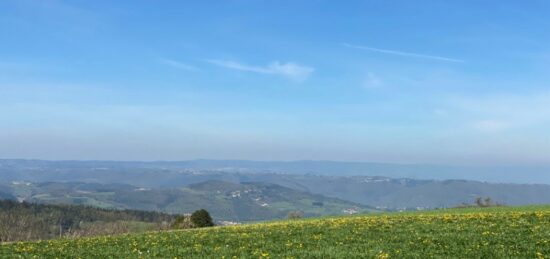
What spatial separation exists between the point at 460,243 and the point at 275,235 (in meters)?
13.2

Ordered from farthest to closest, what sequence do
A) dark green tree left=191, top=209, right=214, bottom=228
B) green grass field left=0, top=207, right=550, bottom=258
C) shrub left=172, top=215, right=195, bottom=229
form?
dark green tree left=191, top=209, right=214, bottom=228 < shrub left=172, top=215, right=195, bottom=229 < green grass field left=0, top=207, right=550, bottom=258

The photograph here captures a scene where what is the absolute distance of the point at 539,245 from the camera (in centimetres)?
2659

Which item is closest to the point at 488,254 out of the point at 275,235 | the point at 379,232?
the point at 379,232

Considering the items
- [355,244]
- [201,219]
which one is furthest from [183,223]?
[355,244]

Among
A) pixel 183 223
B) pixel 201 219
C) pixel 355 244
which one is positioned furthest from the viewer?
pixel 201 219

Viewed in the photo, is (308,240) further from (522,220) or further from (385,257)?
(522,220)

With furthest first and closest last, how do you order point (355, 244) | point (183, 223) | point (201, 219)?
1. point (201, 219)
2. point (183, 223)
3. point (355, 244)

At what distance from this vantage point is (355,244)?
29859 mm

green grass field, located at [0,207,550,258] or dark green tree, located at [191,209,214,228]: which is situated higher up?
green grass field, located at [0,207,550,258]

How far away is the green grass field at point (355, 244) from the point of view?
86.3 ft

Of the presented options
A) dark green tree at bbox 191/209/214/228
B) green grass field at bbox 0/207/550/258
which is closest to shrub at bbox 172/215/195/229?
dark green tree at bbox 191/209/214/228

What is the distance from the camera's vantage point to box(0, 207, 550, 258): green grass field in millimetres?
26312

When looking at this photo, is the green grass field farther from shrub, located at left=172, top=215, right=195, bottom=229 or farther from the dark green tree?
the dark green tree

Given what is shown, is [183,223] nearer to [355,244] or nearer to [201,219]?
[201,219]
